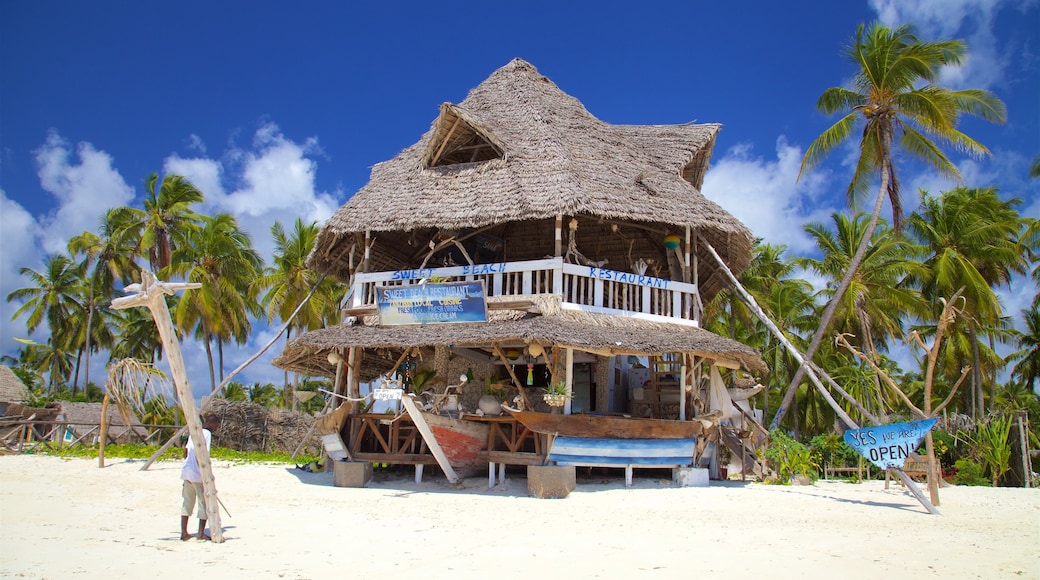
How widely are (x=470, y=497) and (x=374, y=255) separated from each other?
675 cm

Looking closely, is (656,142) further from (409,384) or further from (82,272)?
(82,272)

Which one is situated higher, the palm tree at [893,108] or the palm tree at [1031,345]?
the palm tree at [893,108]

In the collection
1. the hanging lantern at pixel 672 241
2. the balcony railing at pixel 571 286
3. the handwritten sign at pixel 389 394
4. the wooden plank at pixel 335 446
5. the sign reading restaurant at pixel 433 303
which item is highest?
the hanging lantern at pixel 672 241

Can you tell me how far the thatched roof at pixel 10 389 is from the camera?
27.7 meters

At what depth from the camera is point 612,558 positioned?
715cm

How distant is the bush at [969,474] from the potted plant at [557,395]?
32.5ft

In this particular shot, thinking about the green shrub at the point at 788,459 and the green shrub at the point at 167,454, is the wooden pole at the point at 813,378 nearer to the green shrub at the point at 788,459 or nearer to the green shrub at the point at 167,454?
the green shrub at the point at 788,459

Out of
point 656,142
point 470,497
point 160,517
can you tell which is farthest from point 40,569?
point 656,142

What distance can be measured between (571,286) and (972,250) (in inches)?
659

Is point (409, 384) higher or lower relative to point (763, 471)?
higher

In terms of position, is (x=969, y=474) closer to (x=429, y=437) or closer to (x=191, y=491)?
(x=429, y=437)

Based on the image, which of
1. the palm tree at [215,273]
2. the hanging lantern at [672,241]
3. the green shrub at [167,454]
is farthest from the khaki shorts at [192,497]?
the palm tree at [215,273]

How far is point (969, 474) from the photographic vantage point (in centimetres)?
1582

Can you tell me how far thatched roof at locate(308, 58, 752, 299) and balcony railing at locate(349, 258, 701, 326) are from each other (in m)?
0.86
